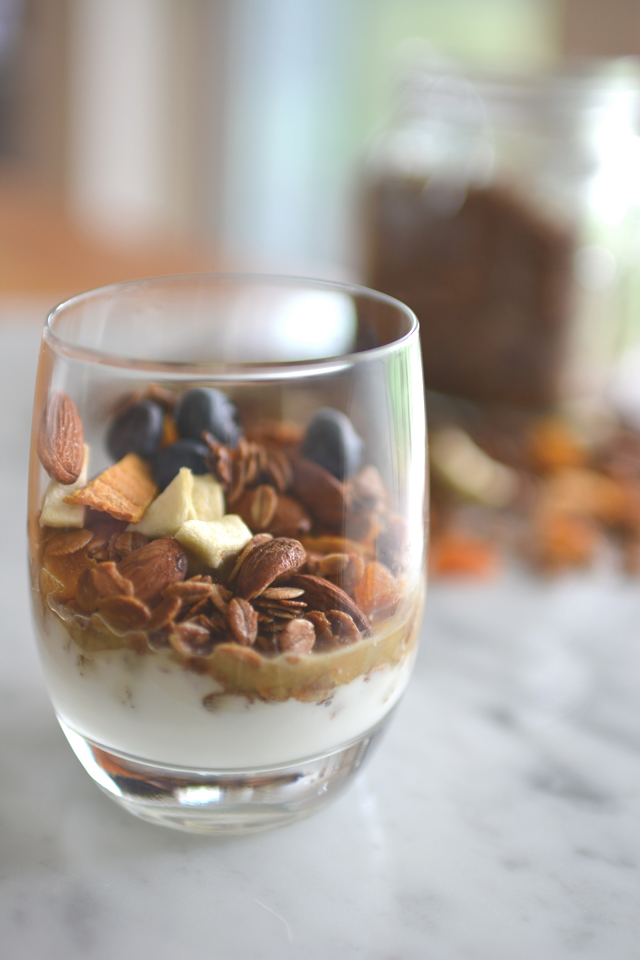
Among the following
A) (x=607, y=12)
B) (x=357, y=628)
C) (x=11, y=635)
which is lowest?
(x=11, y=635)

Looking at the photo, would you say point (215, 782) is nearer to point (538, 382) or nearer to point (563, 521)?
point (563, 521)

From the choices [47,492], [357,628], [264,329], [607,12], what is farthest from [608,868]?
[607,12]

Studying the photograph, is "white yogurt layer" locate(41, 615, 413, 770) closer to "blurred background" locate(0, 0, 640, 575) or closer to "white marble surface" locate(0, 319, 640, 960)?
"white marble surface" locate(0, 319, 640, 960)

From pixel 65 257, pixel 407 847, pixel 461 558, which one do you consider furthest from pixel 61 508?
pixel 65 257

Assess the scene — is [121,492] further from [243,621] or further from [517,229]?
[517,229]

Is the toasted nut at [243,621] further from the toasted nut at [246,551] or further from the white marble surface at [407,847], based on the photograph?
the white marble surface at [407,847]

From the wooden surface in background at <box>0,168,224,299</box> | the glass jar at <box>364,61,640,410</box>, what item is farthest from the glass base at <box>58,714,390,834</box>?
the wooden surface in background at <box>0,168,224,299</box>

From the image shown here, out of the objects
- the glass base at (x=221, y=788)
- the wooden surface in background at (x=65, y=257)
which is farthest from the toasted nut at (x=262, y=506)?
the wooden surface in background at (x=65, y=257)
